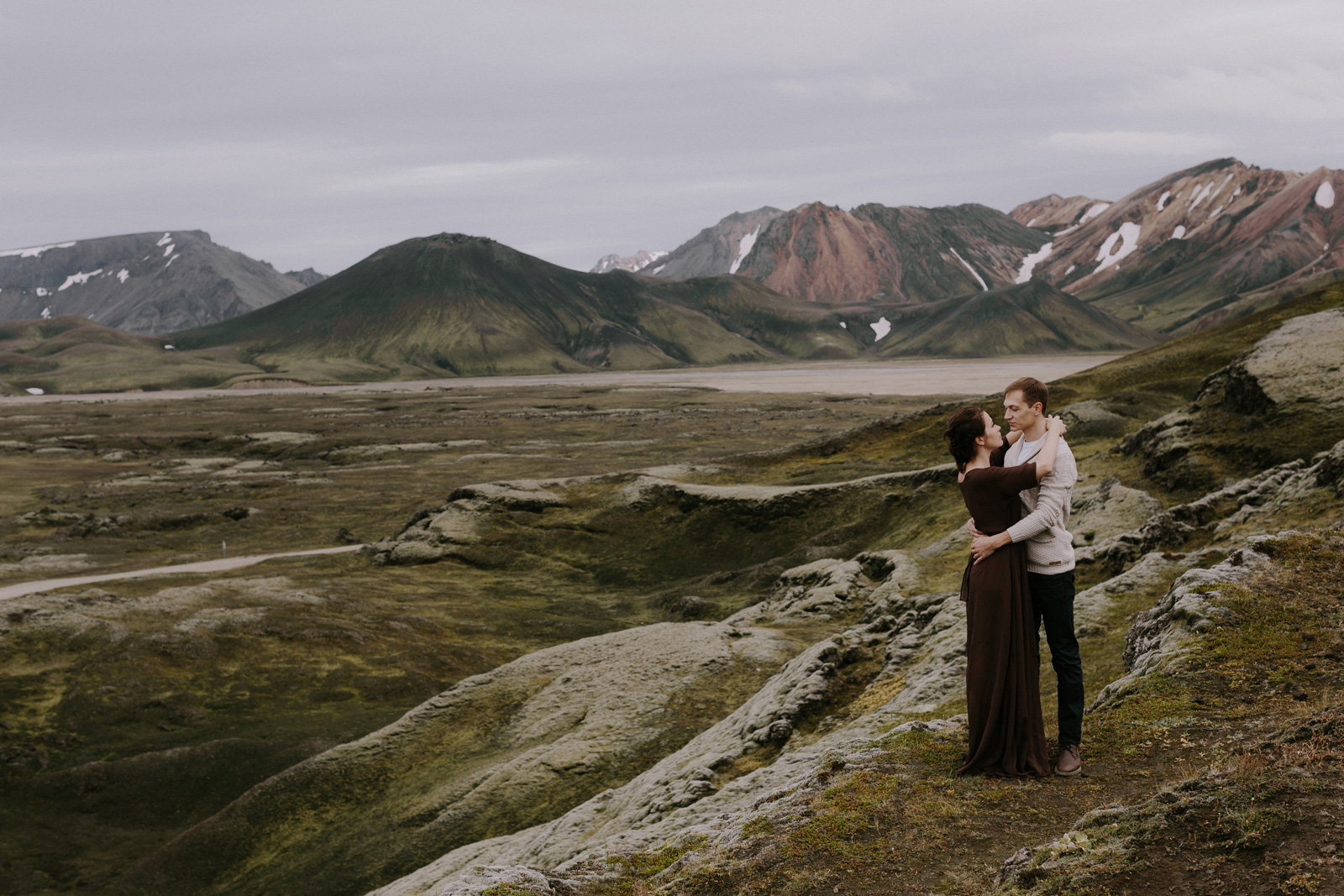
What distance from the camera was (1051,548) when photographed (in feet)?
33.5

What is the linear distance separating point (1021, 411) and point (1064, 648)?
2.83 m

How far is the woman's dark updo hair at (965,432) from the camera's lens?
1050 cm

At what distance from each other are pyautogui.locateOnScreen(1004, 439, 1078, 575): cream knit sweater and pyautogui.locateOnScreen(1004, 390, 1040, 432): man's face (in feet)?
0.89

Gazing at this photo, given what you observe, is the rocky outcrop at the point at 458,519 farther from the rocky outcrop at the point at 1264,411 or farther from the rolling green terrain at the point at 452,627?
the rocky outcrop at the point at 1264,411

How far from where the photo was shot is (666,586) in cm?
4741

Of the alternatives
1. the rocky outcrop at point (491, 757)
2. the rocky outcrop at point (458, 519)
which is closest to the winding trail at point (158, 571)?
the rocky outcrop at point (458, 519)

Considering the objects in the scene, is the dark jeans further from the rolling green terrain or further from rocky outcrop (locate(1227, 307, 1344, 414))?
rocky outcrop (locate(1227, 307, 1344, 414))

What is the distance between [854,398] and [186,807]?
174 meters

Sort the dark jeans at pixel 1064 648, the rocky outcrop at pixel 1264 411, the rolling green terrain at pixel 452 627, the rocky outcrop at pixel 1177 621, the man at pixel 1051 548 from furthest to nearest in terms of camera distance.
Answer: the rocky outcrop at pixel 1264 411
the rolling green terrain at pixel 452 627
the rocky outcrop at pixel 1177 621
the dark jeans at pixel 1064 648
the man at pixel 1051 548

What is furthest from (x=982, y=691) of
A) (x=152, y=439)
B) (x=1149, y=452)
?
(x=152, y=439)

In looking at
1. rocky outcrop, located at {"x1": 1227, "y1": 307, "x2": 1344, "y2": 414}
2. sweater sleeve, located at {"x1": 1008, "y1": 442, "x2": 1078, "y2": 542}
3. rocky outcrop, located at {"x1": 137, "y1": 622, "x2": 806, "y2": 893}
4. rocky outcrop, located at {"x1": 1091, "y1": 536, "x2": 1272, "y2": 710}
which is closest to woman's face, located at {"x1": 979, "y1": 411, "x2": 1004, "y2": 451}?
sweater sleeve, located at {"x1": 1008, "y1": 442, "x2": 1078, "y2": 542}

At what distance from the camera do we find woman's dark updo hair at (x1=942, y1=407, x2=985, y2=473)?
34.4ft

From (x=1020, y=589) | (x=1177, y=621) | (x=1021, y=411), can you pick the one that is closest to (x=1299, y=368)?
(x=1177, y=621)

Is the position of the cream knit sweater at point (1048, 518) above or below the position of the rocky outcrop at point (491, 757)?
above
